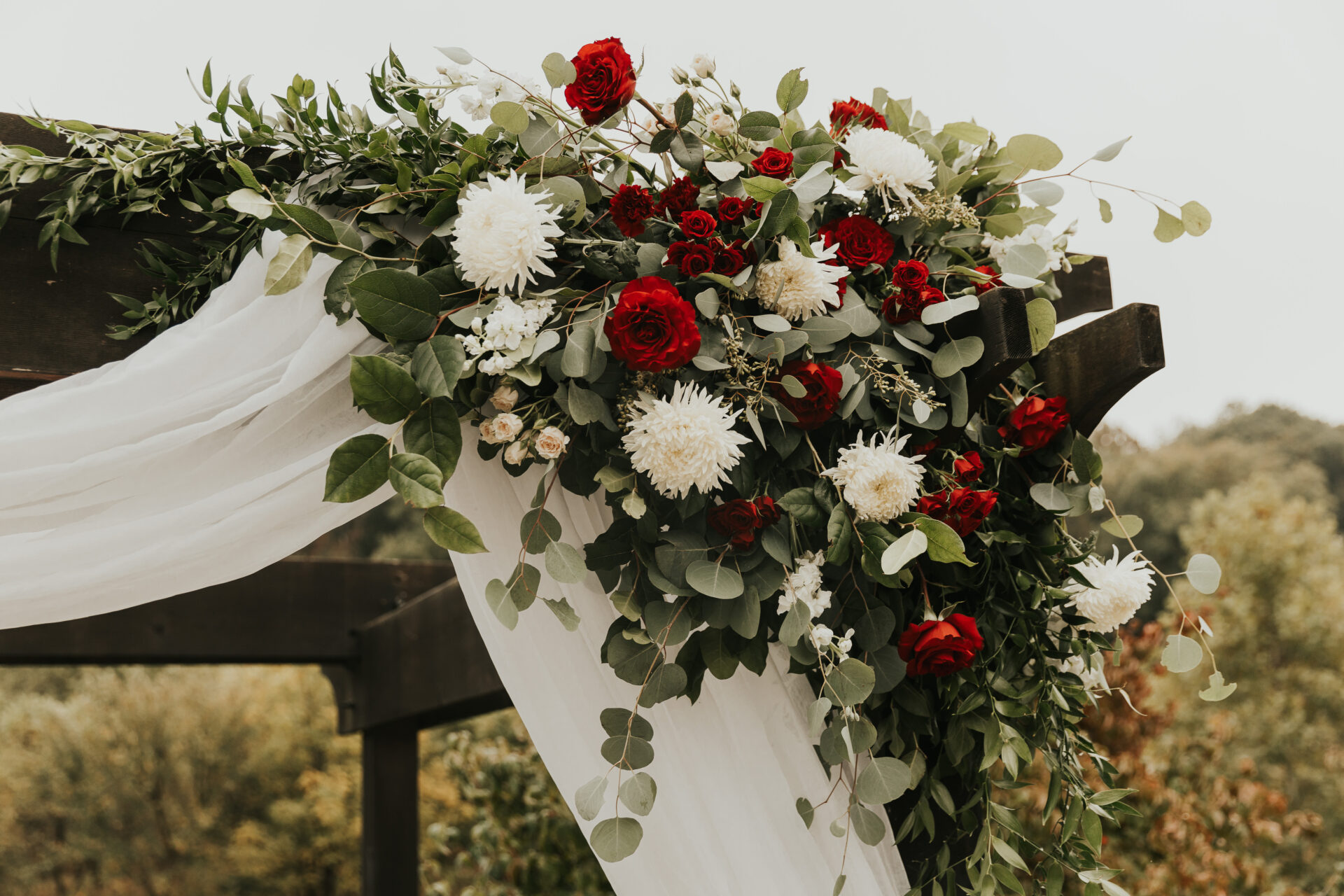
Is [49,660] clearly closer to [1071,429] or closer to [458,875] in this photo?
[1071,429]

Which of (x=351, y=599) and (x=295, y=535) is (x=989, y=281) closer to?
(x=295, y=535)

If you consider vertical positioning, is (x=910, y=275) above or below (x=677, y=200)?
below

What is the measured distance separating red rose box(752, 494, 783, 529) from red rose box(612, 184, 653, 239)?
34cm

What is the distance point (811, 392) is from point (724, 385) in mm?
97

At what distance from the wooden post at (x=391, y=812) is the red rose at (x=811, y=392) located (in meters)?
2.64

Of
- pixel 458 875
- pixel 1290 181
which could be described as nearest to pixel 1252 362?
pixel 1290 181

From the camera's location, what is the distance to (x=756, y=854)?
117 cm

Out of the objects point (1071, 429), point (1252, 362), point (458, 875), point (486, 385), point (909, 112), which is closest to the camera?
point (486, 385)

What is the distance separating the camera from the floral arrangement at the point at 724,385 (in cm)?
101

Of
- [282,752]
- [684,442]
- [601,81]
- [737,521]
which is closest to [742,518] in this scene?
[737,521]

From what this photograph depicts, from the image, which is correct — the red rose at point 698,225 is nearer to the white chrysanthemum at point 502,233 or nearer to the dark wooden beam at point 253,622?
the white chrysanthemum at point 502,233

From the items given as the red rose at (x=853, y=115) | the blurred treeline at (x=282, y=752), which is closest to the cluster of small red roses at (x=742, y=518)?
the red rose at (x=853, y=115)

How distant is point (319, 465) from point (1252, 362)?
1262 cm

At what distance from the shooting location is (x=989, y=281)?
1221mm
